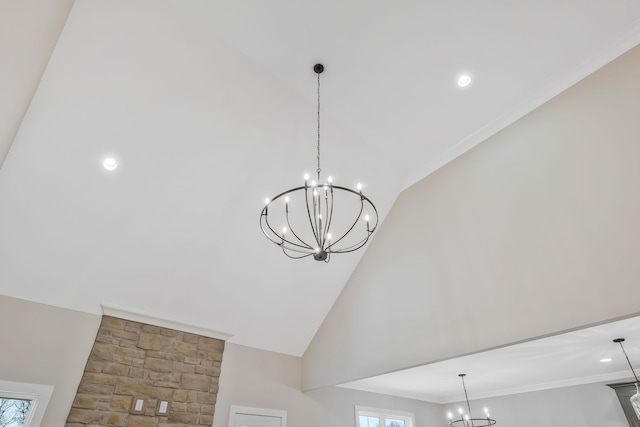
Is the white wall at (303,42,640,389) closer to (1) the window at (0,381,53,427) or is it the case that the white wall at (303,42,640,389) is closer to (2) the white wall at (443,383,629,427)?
(1) the window at (0,381,53,427)

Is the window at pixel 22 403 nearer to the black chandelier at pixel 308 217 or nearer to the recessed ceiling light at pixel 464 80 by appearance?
the black chandelier at pixel 308 217

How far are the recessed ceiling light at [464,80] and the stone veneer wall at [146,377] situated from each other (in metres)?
4.57

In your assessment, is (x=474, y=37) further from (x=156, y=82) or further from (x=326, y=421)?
(x=326, y=421)

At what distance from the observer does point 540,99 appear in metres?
3.87

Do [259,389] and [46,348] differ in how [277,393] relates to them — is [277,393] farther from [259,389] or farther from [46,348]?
[46,348]

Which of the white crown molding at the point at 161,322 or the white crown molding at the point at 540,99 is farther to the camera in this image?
the white crown molding at the point at 161,322

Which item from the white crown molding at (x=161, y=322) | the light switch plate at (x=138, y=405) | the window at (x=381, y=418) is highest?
the white crown molding at (x=161, y=322)

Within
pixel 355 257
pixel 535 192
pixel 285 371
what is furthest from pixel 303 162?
pixel 285 371

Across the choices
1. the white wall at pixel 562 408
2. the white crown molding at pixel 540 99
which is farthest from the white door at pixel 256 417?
the white wall at pixel 562 408

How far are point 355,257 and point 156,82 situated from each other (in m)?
3.52

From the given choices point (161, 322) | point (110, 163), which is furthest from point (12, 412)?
point (110, 163)

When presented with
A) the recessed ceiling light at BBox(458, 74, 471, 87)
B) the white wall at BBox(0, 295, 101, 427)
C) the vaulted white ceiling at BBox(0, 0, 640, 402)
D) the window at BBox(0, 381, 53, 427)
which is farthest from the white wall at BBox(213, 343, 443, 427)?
the recessed ceiling light at BBox(458, 74, 471, 87)

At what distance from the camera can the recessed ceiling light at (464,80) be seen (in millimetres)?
3813

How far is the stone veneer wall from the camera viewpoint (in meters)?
3.94
